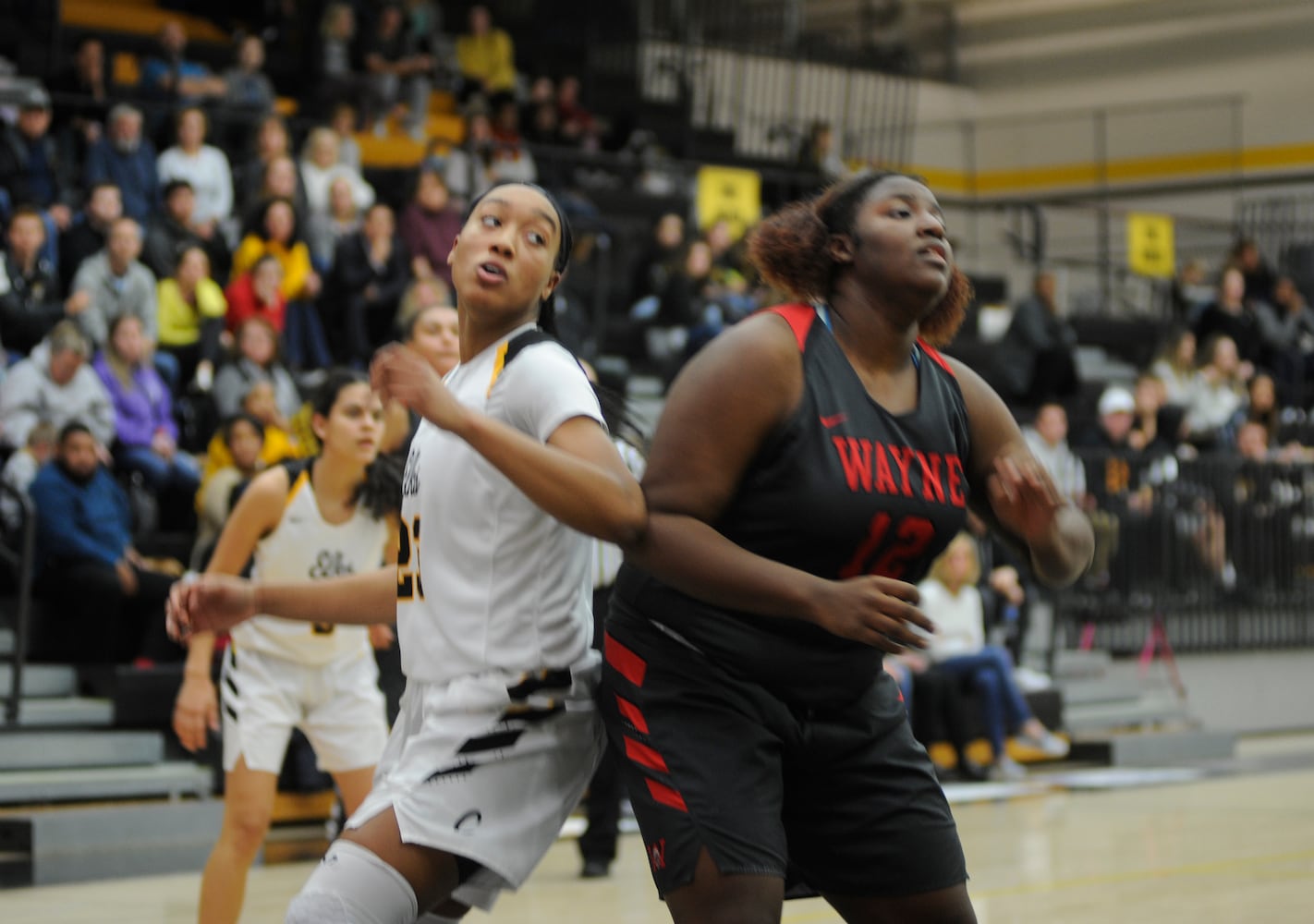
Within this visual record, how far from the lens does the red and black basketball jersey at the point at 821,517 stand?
330 centimetres

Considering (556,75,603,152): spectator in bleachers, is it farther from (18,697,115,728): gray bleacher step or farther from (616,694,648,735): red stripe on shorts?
(616,694,648,735): red stripe on shorts

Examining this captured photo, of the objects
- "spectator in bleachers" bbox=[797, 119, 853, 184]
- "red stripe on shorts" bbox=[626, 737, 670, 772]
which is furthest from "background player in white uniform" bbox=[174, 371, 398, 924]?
"spectator in bleachers" bbox=[797, 119, 853, 184]

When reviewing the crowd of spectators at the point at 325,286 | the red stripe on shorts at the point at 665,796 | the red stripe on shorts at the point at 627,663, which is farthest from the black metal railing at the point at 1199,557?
the red stripe on shorts at the point at 665,796

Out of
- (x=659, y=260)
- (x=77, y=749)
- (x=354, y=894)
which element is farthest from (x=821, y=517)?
(x=659, y=260)

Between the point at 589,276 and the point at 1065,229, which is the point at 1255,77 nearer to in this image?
the point at 1065,229

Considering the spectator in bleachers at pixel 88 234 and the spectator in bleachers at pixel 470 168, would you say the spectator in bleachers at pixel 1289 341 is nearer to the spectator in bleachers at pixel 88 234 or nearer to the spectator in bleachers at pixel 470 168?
the spectator in bleachers at pixel 470 168

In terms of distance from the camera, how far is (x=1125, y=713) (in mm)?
13539

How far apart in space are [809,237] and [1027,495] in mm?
637

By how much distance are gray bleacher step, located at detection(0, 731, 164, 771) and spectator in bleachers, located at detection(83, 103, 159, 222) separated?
4836 mm

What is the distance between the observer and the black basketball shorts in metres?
3.22

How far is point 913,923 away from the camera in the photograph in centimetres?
341

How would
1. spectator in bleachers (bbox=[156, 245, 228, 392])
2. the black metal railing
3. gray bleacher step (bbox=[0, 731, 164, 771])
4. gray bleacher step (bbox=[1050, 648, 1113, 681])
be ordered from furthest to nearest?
1. the black metal railing
2. gray bleacher step (bbox=[1050, 648, 1113, 681])
3. spectator in bleachers (bbox=[156, 245, 228, 392])
4. gray bleacher step (bbox=[0, 731, 164, 771])

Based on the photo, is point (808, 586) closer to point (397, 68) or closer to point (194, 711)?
point (194, 711)

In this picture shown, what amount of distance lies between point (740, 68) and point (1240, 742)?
11700mm
